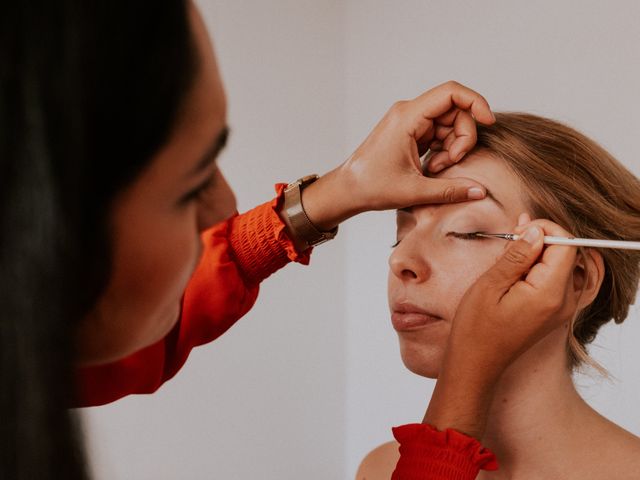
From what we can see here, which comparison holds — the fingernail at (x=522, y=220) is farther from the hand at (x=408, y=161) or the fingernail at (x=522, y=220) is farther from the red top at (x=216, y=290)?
the red top at (x=216, y=290)

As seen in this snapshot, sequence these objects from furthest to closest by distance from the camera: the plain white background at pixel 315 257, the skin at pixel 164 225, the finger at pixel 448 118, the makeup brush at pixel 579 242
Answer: the plain white background at pixel 315 257, the finger at pixel 448 118, the makeup brush at pixel 579 242, the skin at pixel 164 225

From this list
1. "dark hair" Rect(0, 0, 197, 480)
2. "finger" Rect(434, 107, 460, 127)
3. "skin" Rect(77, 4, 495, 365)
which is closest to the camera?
"dark hair" Rect(0, 0, 197, 480)

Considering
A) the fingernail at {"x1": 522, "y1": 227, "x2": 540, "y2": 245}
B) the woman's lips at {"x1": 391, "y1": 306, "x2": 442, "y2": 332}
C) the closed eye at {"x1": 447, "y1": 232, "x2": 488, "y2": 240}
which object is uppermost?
the fingernail at {"x1": 522, "y1": 227, "x2": 540, "y2": 245}

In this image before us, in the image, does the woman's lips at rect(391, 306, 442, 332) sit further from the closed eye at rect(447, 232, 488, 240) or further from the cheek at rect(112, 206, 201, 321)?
the cheek at rect(112, 206, 201, 321)

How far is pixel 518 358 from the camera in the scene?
112 cm

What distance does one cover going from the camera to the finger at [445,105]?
1082 mm

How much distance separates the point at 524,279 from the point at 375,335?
1.38 m

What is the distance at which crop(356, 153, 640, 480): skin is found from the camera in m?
1.11

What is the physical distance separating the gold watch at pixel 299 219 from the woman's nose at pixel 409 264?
126 mm

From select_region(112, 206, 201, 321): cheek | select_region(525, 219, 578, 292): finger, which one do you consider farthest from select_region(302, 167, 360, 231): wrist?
select_region(112, 206, 201, 321): cheek

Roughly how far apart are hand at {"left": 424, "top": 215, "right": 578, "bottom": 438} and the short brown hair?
8.3 inches

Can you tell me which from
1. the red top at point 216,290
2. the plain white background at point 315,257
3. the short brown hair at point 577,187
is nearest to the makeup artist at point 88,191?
the red top at point 216,290

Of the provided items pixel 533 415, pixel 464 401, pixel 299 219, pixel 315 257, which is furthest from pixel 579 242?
pixel 315 257

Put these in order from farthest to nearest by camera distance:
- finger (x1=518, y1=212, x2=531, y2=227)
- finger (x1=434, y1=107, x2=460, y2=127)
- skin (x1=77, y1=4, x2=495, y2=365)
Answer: finger (x1=434, y1=107, x2=460, y2=127)
finger (x1=518, y1=212, x2=531, y2=227)
skin (x1=77, y1=4, x2=495, y2=365)
